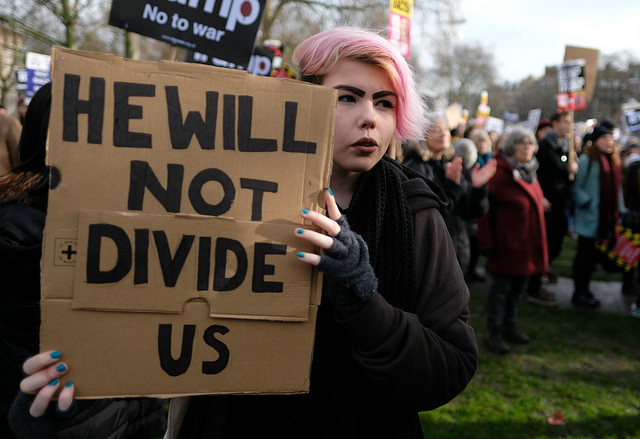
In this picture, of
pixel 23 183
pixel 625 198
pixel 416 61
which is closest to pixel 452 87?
pixel 416 61

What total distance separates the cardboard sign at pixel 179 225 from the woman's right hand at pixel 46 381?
2cm

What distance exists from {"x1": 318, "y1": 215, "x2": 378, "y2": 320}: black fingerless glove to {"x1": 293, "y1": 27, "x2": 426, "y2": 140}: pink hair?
399mm

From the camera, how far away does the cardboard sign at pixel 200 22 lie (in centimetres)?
281

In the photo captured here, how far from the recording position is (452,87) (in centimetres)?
5012

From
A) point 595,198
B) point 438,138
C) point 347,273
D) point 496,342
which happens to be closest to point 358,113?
point 347,273

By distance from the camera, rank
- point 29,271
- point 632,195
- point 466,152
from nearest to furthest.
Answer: point 29,271 → point 466,152 → point 632,195

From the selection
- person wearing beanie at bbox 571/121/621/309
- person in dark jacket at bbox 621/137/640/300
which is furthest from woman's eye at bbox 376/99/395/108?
person wearing beanie at bbox 571/121/621/309

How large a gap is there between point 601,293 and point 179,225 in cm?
657

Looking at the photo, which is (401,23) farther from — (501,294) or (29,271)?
(29,271)

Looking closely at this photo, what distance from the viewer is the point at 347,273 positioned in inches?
38.9

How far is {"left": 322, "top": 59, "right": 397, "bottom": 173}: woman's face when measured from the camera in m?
1.18

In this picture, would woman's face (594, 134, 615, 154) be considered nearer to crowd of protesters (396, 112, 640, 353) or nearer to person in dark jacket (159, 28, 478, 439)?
crowd of protesters (396, 112, 640, 353)

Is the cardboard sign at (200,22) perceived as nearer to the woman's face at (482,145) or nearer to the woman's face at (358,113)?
the woman's face at (358,113)

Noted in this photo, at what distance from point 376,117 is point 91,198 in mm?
657
